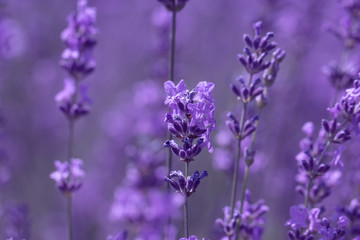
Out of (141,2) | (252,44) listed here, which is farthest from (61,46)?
(252,44)

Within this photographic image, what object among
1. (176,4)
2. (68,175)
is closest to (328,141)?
(176,4)

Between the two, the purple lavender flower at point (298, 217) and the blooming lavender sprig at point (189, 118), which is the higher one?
the blooming lavender sprig at point (189, 118)

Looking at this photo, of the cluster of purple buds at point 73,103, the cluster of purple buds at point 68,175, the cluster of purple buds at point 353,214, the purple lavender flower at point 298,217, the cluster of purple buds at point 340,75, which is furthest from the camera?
the cluster of purple buds at point 340,75

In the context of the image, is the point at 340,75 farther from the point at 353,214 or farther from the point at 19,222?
the point at 19,222

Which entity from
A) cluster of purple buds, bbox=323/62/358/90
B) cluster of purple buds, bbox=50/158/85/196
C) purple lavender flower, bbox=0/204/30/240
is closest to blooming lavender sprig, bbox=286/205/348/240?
cluster of purple buds, bbox=323/62/358/90

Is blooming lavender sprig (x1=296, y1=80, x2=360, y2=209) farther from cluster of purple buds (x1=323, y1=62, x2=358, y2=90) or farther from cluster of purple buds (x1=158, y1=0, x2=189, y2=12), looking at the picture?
cluster of purple buds (x1=158, y1=0, x2=189, y2=12)

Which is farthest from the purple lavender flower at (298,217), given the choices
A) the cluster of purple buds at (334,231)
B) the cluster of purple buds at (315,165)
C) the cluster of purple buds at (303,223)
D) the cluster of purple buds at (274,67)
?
the cluster of purple buds at (274,67)

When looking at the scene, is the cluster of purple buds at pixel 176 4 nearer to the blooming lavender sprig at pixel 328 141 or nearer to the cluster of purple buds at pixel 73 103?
the cluster of purple buds at pixel 73 103

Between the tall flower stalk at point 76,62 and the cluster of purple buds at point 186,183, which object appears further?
the tall flower stalk at point 76,62
